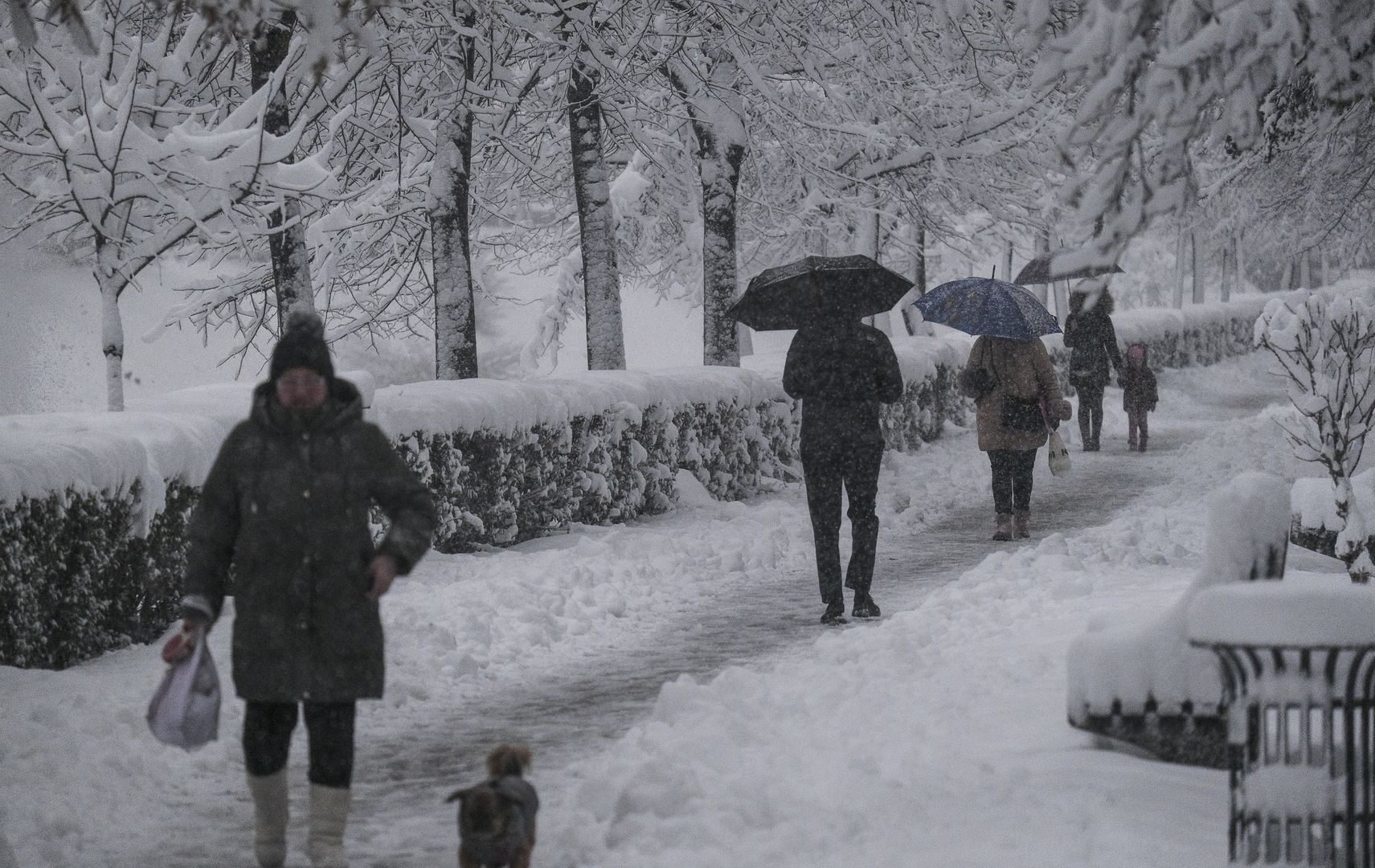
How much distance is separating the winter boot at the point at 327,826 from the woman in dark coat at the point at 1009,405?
27.5 feet

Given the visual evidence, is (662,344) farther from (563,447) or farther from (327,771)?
(327,771)

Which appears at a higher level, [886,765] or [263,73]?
[263,73]

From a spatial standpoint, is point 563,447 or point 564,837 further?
point 563,447

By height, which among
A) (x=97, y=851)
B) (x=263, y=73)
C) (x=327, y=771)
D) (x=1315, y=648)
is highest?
(x=263, y=73)

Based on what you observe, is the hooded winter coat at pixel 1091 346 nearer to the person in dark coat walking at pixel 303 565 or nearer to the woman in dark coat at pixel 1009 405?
the woman in dark coat at pixel 1009 405

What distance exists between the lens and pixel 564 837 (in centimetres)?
476

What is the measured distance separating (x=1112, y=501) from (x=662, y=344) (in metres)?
43.7

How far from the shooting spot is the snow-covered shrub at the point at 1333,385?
1131 centimetres

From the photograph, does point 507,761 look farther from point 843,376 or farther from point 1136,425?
point 1136,425

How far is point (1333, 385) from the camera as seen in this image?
11.5m

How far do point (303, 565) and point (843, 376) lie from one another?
4.90 metres

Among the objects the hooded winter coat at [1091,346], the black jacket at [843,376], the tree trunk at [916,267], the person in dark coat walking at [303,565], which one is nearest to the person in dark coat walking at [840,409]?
the black jacket at [843,376]

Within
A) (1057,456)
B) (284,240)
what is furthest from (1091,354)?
(284,240)

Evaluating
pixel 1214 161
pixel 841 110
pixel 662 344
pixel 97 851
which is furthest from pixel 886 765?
pixel 662 344
